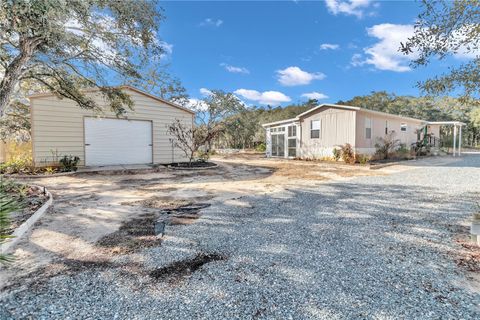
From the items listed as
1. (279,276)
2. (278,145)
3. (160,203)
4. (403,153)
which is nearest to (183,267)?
(279,276)

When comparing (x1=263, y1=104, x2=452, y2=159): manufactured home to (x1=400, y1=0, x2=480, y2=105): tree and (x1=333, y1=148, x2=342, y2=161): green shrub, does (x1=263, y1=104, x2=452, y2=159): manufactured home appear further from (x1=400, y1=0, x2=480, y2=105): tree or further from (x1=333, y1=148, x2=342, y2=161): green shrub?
(x1=400, y1=0, x2=480, y2=105): tree

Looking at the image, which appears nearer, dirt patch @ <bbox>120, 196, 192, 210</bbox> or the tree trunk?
the tree trunk

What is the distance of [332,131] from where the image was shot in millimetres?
14281

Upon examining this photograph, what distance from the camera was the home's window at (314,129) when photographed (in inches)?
594

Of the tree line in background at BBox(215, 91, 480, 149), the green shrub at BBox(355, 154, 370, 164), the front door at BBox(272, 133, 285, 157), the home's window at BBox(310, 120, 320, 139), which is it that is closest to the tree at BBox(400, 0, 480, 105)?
the green shrub at BBox(355, 154, 370, 164)

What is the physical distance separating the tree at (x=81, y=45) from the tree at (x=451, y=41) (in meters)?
4.79

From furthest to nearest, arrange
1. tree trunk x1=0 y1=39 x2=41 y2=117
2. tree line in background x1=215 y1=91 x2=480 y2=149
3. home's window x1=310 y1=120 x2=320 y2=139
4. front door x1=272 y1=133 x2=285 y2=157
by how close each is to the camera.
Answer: tree line in background x1=215 y1=91 x2=480 y2=149
front door x1=272 y1=133 x2=285 y2=157
home's window x1=310 y1=120 x2=320 y2=139
tree trunk x1=0 y1=39 x2=41 y2=117

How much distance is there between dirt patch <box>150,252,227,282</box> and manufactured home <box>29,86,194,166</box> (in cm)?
727

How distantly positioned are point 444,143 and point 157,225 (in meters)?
31.2

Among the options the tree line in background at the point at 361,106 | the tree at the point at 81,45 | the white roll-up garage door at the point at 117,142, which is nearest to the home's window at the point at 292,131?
the tree line in background at the point at 361,106

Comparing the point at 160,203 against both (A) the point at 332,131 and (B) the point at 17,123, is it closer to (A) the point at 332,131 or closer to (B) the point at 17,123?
(B) the point at 17,123

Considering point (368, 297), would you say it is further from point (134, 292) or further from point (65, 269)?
point (65, 269)

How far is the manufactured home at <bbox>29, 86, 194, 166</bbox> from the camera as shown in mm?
9352

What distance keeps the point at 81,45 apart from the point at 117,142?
631 centimetres
